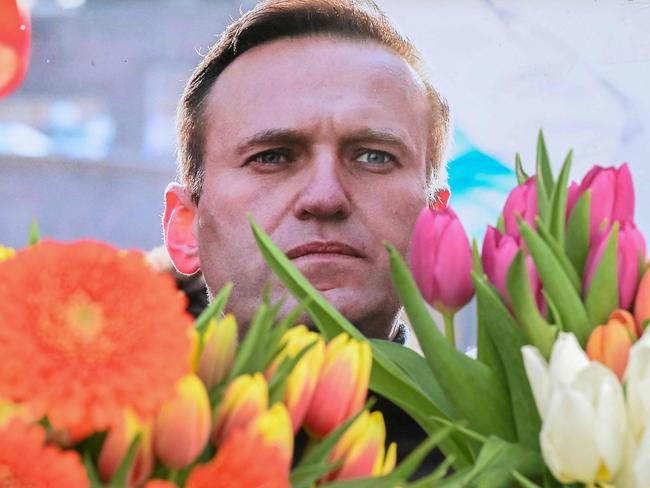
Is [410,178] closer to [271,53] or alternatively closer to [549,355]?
[271,53]

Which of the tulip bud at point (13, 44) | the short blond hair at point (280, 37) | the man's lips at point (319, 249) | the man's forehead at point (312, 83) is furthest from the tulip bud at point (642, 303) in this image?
the tulip bud at point (13, 44)

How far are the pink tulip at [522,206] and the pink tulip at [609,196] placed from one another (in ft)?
0.08

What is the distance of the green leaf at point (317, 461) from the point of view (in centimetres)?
33

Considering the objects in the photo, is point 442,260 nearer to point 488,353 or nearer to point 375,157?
point 488,353

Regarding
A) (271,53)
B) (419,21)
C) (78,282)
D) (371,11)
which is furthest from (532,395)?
(419,21)

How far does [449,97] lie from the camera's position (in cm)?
131

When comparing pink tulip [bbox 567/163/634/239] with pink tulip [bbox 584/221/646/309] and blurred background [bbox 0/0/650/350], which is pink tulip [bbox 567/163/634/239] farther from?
blurred background [bbox 0/0/650/350]

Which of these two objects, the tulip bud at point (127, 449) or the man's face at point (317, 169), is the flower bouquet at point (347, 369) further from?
the man's face at point (317, 169)

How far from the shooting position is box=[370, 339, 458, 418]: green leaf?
512mm

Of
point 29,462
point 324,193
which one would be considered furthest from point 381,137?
point 29,462

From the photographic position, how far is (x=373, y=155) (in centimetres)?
99

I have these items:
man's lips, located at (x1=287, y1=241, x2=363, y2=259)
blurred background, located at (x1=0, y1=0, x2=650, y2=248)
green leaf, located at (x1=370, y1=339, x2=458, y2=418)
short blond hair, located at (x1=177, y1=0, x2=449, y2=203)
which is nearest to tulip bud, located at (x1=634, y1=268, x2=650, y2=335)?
green leaf, located at (x1=370, y1=339, x2=458, y2=418)

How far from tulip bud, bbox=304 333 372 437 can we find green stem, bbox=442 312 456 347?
0.52 ft

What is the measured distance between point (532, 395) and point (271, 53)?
2.17 ft
